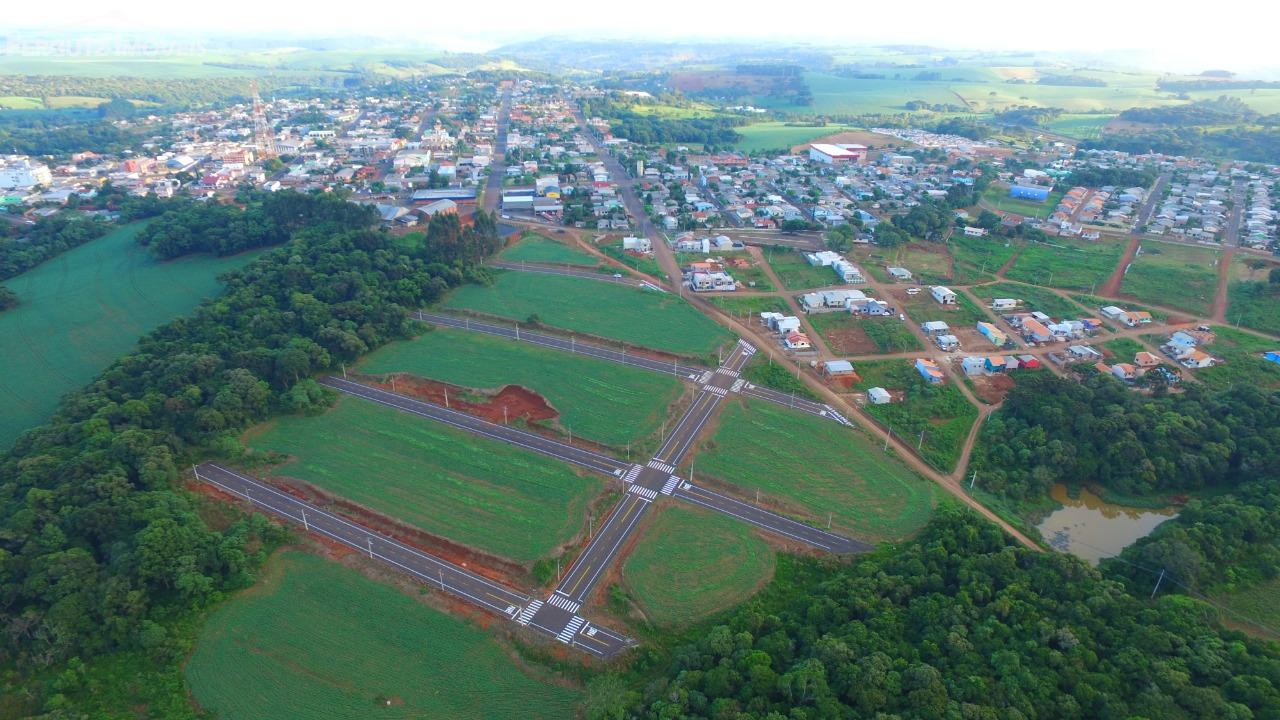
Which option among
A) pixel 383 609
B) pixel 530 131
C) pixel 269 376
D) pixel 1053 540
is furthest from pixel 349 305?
Answer: pixel 530 131

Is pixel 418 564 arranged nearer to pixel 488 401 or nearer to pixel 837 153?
pixel 488 401

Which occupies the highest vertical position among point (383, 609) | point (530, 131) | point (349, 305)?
point (530, 131)

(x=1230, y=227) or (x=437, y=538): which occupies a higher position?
(x=1230, y=227)

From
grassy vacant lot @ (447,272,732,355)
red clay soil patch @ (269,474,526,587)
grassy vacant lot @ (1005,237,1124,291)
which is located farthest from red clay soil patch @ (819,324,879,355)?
red clay soil patch @ (269,474,526,587)

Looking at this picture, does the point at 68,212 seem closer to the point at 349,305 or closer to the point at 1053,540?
the point at 349,305

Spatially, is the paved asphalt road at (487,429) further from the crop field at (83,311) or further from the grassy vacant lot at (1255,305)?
the grassy vacant lot at (1255,305)

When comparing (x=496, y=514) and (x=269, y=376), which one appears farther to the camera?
(x=269, y=376)
